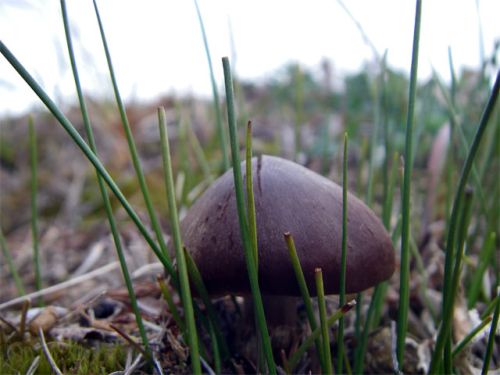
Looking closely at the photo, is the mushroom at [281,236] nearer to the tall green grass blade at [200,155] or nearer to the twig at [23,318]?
the twig at [23,318]

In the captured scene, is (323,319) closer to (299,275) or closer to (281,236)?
(299,275)

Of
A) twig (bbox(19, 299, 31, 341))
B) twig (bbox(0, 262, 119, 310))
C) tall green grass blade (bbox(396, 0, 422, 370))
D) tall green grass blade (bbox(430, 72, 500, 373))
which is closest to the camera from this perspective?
tall green grass blade (bbox(430, 72, 500, 373))

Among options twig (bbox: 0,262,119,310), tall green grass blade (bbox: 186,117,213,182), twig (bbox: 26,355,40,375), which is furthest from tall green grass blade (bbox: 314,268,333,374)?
tall green grass blade (bbox: 186,117,213,182)

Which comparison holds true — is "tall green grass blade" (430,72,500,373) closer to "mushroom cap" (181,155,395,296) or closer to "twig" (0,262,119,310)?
"mushroom cap" (181,155,395,296)

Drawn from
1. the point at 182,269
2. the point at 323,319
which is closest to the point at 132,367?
→ the point at 182,269

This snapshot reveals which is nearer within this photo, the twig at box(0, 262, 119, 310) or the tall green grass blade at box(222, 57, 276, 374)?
the tall green grass blade at box(222, 57, 276, 374)

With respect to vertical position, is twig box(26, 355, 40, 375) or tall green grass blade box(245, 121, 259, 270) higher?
tall green grass blade box(245, 121, 259, 270)

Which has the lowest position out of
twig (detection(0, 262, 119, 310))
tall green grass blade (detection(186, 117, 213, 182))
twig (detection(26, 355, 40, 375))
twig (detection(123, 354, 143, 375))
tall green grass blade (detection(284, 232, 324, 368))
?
twig (detection(123, 354, 143, 375))
